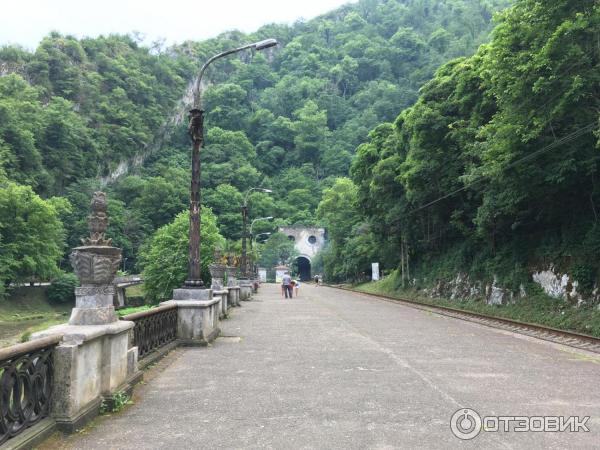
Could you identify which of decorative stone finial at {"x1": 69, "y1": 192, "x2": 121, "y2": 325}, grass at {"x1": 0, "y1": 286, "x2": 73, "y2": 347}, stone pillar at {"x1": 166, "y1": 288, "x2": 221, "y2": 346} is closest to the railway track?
stone pillar at {"x1": 166, "y1": 288, "x2": 221, "y2": 346}

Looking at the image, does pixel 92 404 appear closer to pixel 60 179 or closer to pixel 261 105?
pixel 60 179

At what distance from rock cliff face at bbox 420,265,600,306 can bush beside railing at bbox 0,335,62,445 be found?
50.1ft

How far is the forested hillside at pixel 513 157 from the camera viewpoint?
1395 centimetres

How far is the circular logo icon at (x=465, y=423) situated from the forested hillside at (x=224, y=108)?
5990 cm

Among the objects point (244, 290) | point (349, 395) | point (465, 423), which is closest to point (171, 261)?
point (244, 290)

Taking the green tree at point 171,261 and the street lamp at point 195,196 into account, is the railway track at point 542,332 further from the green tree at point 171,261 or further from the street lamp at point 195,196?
the green tree at point 171,261

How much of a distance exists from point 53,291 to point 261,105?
98.0m

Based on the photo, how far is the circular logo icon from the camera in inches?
196

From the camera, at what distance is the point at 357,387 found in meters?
6.98

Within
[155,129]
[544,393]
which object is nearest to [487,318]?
[544,393]

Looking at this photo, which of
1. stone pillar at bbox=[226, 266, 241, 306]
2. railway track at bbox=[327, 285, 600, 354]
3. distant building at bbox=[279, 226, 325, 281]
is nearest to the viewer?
railway track at bbox=[327, 285, 600, 354]

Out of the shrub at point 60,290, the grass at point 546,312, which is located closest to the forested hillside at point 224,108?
the shrub at point 60,290

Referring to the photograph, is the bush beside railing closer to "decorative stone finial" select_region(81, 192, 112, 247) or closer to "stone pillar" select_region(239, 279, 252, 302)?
"decorative stone finial" select_region(81, 192, 112, 247)

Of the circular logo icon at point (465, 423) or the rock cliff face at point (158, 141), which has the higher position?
the rock cliff face at point (158, 141)
